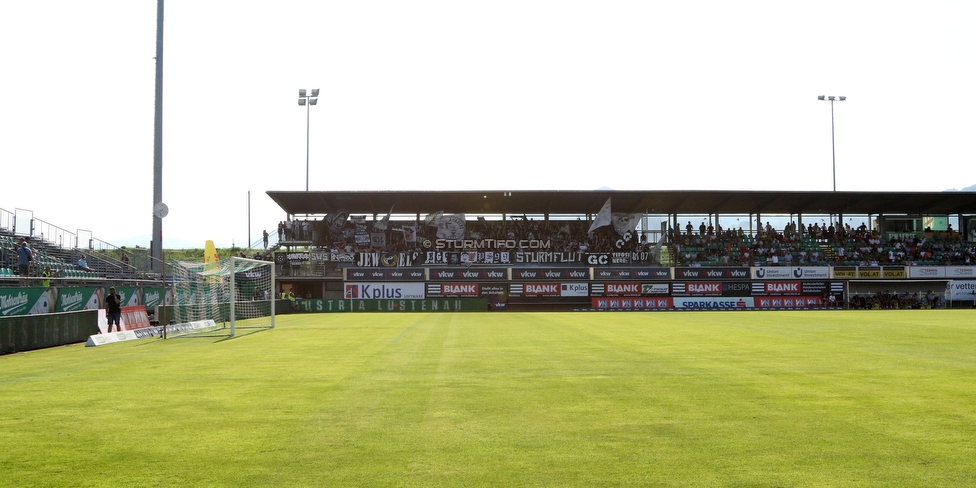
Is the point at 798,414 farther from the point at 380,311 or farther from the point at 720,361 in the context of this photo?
the point at 380,311

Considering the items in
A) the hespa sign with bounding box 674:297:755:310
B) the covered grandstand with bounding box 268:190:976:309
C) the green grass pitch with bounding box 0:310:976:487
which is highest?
the covered grandstand with bounding box 268:190:976:309

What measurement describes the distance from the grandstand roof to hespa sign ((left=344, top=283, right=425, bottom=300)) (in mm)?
7332

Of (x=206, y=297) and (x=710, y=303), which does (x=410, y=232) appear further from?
(x=206, y=297)

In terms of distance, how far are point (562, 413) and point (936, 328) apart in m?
21.7

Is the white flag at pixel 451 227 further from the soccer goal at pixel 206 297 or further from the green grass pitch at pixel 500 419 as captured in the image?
the green grass pitch at pixel 500 419

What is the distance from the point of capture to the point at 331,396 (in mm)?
11289

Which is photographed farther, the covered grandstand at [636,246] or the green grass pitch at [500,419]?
the covered grandstand at [636,246]

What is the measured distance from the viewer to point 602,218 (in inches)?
2424

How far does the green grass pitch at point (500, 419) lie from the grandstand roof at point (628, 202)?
42.2 meters

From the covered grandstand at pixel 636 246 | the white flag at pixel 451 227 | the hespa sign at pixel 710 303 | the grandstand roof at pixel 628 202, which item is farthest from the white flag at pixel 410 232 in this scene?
the hespa sign at pixel 710 303

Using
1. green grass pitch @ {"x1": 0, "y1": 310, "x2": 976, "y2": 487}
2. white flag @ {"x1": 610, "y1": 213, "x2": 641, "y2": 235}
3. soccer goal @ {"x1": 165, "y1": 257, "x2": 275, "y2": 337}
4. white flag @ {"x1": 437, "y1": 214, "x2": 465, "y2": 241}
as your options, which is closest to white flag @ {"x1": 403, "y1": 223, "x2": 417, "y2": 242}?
white flag @ {"x1": 437, "y1": 214, "x2": 465, "y2": 241}

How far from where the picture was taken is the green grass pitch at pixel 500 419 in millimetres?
6676

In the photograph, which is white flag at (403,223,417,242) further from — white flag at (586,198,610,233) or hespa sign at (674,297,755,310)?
hespa sign at (674,297,755,310)

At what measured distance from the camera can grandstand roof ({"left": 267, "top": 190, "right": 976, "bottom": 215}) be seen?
196ft
